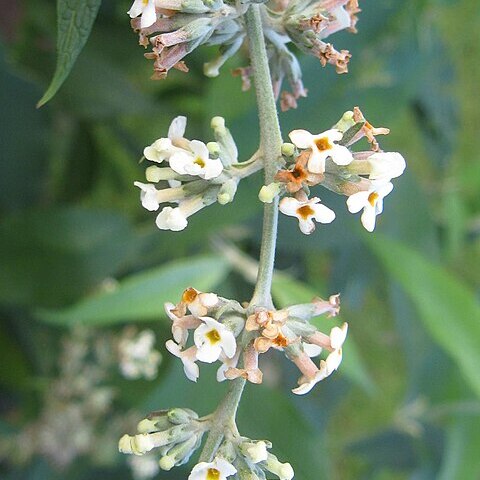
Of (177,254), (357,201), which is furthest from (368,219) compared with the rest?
(177,254)

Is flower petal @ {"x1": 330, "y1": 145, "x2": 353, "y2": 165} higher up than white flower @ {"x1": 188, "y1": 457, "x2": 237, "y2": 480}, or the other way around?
flower petal @ {"x1": 330, "y1": 145, "x2": 353, "y2": 165}

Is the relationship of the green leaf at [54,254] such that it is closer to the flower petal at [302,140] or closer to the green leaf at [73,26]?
the green leaf at [73,26]

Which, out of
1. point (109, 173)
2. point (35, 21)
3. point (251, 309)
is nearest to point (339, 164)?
point (251, 309)

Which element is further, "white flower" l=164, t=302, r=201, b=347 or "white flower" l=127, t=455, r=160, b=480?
"white flower" l=127, t=455, r=160, b=480

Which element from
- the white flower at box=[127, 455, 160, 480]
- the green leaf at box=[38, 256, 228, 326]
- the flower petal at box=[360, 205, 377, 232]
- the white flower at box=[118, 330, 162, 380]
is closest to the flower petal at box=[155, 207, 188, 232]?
the flower petal at box=[360, 205, 377, 232]

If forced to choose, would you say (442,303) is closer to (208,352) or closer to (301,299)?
(301,299)

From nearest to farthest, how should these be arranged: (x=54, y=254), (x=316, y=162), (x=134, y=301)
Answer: (x=316, y=162)
(x=134, y=301)
(x=54, y=254)

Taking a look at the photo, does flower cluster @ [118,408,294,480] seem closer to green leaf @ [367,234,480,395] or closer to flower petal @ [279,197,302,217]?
flower petal @ [279,197,302,217]
